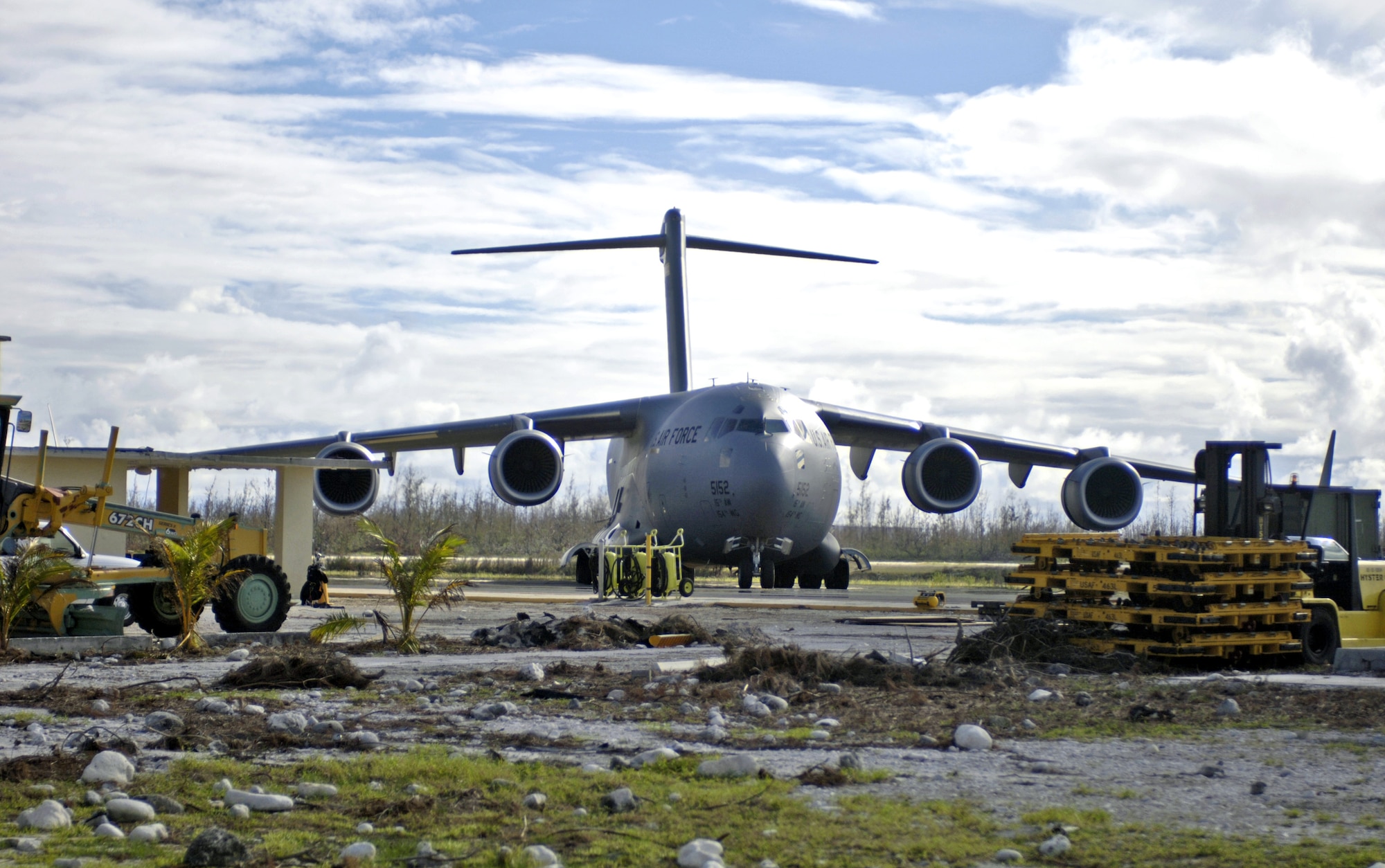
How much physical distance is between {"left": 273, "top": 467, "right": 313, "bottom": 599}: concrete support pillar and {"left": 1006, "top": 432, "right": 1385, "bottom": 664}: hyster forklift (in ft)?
41.9

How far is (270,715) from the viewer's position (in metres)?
7.13

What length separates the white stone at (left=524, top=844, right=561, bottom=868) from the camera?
13.8 ft

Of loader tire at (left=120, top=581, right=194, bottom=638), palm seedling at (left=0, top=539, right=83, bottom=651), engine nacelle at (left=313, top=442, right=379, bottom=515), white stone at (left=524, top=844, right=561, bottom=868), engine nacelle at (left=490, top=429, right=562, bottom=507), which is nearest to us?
white stone at (left=524, top=844, right=561, bottom=868)

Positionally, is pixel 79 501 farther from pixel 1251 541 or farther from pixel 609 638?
pixel 1251 541

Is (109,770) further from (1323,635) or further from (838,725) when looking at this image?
(1323,635)

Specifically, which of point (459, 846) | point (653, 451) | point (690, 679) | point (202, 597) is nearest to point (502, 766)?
point (459, 846)

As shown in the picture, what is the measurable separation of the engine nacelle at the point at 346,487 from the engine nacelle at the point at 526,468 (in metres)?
2.75

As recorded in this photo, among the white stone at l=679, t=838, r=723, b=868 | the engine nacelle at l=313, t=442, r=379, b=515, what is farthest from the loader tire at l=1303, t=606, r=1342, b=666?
the engine nacelle at l=313, t=442, r=379, b=515

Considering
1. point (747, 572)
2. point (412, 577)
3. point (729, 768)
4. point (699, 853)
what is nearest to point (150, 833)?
point (699, 853)

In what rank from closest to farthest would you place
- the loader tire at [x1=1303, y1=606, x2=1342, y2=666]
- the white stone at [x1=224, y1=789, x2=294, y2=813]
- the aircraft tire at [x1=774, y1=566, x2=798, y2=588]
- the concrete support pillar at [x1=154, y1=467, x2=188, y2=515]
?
the white stone at [x1=224, y1=789, x2=294, y2=813]
the loader tire at [x1=1303, y1=606, x2=1342, y2=666]
the concrete support pillar at [x1=154, y1=467, x2=188, y2=515]
the aircraft tire at [x1=774, y1=566, x2=798, y2=588]

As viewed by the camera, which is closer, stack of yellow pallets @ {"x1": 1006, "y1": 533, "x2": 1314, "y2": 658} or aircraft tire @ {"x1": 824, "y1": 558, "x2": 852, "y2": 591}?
stack of yellow pallets @ {"x1": 1006, "y1": 533, "x2": 1314, "y2": 658}

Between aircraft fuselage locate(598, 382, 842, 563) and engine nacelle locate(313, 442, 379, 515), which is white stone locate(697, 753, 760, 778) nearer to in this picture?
aircraft fuselage locate(598, 382, 842, 563)

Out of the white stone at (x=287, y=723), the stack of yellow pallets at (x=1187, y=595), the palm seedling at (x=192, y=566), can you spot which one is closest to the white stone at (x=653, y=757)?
the white stone at (x=287, y=723)

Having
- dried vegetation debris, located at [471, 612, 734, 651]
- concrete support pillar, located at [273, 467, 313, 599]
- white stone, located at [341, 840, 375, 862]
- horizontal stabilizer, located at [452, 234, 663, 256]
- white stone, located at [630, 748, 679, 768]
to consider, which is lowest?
white stone, located at [341, 840, 375, 862]
